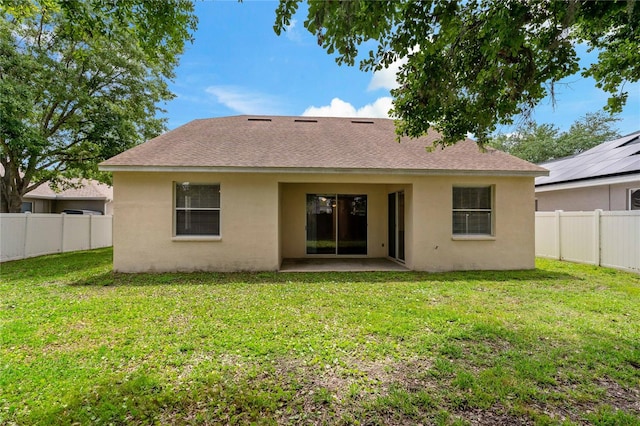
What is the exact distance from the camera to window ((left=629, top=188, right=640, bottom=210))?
1062 centimetres

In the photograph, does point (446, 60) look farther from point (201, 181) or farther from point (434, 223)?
point (201, 181)

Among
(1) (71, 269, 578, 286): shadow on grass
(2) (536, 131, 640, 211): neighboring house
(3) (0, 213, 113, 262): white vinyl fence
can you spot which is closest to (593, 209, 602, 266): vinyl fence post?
(1) (71, 269, 578, 286): shadow on grass

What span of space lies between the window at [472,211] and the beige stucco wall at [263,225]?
244 millimetres

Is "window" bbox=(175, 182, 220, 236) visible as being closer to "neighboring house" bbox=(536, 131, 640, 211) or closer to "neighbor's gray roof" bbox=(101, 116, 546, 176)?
"neighbor's gray roof" bbox=(101, 116, 546, 176)

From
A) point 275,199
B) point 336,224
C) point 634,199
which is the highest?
point 634,199

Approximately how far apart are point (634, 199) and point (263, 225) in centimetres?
1241

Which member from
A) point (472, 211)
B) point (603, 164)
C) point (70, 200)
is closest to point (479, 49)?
point (472, 211)

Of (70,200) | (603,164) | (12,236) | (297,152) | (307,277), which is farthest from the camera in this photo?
(70,200)

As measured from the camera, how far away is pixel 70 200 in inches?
901

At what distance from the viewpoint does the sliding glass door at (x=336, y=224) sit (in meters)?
11.0

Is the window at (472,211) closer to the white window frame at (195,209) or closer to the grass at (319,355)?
the grass at (319,355)

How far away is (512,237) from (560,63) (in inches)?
223

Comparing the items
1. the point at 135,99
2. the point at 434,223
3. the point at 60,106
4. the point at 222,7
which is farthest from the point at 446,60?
the point at 60,106

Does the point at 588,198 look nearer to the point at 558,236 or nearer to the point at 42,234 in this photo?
the point at 558,236
